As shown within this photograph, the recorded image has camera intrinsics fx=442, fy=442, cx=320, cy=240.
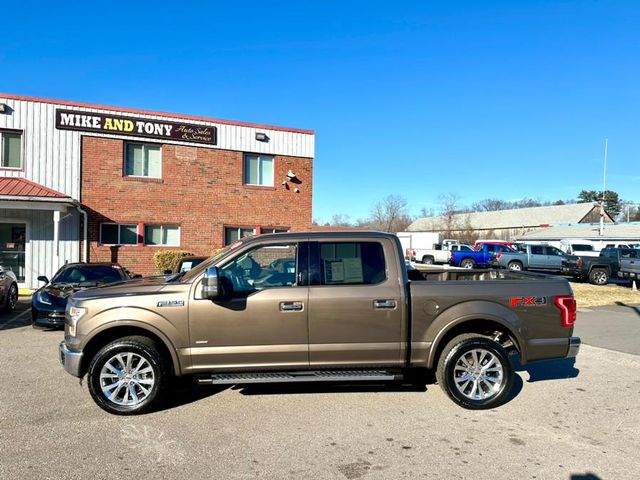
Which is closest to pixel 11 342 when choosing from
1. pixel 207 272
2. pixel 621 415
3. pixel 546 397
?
pixel 207 272

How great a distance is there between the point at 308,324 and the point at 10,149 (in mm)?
15693

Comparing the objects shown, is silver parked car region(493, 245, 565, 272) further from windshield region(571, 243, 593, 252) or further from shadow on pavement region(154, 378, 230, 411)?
shadow on pavement region(154, 378, 230, 411)

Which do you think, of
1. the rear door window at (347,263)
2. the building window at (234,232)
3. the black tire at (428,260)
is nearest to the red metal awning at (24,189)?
the building window at (234,232)

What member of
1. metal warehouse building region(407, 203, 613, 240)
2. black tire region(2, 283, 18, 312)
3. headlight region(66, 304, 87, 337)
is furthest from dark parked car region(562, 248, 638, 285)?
metal warehouse building region(407, 203, 613, 240)

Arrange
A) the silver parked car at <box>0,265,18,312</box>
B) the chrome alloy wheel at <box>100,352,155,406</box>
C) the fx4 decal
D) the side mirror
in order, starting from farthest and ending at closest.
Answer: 1. the silver parked car at <box>0,265,18,312</box>
2. the fx4 decal
3. the chrome alloy wheel at <box>100,352,155,406</box>
4. the side mirror

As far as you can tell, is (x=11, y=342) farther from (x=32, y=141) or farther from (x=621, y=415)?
(x=32, y=141)

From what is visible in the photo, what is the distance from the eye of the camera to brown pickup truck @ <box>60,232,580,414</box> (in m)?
4.60

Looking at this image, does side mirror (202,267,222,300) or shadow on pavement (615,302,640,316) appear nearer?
side mirror (202,267,222,300)

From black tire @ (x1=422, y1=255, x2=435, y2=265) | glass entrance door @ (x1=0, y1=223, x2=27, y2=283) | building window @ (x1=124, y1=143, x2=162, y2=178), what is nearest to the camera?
glass entrance door @ (x1=0, y1=223, x2=27, y2=283)

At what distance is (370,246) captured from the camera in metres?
5.04

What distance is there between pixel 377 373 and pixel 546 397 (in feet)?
7.01

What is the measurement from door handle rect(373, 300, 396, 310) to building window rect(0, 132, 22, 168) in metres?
15.8

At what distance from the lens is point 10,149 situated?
50.6 feet

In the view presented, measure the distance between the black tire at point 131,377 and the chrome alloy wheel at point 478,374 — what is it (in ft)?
10.4
